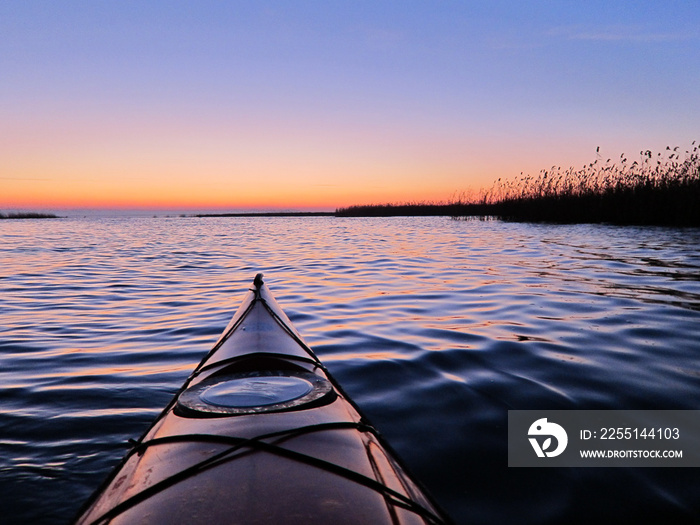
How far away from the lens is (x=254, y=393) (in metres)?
2.03

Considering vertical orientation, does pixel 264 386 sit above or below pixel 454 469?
above

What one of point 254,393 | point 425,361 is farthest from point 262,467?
point 425,361

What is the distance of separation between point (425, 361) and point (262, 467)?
263cm

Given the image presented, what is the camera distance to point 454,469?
231 cm

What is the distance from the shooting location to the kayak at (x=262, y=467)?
125cm

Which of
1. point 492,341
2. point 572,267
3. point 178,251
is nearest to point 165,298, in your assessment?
point 492,341

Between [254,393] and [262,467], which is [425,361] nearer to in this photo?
[254,393]

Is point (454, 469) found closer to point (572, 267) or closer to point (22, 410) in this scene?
point (22, 410)

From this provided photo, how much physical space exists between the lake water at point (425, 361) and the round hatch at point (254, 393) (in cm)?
68

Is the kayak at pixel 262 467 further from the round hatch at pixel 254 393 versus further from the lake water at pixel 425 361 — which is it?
the lake water at pixel 425 361

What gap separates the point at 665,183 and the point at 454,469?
1683cm

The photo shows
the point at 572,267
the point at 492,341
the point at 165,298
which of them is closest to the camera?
the point at 492,341

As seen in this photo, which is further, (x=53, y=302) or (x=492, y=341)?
(x=53, y=302)

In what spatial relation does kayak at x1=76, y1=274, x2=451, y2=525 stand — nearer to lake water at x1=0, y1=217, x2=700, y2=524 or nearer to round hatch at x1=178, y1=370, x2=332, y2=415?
round hatch at x1=178, y1=370, x2=332, y2=415
